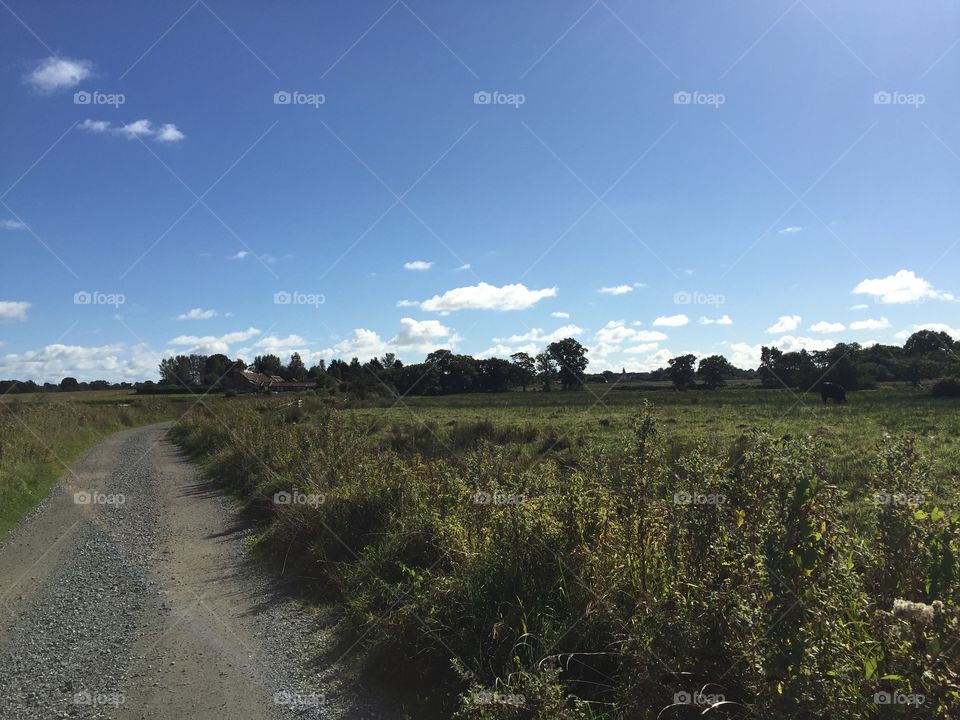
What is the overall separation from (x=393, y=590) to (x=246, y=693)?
1.41 metres

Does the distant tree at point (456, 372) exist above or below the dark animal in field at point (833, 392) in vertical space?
above

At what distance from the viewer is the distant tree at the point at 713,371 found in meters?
66.6

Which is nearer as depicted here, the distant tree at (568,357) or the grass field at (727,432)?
the grass field at (727,432)

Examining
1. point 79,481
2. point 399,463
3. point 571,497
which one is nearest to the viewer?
point 571,497

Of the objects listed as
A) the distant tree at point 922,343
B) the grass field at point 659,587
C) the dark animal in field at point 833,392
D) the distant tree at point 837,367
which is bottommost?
the grass field at point 659,587

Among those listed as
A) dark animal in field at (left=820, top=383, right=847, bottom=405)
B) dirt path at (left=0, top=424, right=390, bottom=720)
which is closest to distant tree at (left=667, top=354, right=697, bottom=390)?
dark animal in field at (left=820, top=383, right=847, bottom=405)

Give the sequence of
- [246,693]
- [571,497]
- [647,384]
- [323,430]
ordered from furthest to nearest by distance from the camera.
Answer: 1. [647,384]
2. [323,430]
3. [571,497]
4. [246,693]

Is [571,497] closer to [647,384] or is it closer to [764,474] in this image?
[764,474]

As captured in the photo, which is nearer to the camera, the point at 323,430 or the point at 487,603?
the point at 487,603

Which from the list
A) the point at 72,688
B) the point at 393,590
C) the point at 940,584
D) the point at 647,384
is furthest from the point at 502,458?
the point at 647,384

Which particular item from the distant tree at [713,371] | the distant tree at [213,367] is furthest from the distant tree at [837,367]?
the distant tree at [213,367]

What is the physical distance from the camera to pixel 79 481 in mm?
14414

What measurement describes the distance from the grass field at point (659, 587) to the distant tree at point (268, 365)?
81267mm

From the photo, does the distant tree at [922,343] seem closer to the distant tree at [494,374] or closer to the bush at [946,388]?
the bush at [946,388]
